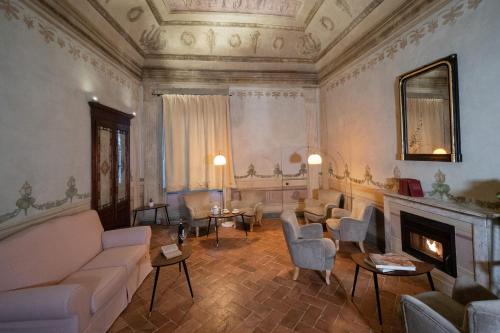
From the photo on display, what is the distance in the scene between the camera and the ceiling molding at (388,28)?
3277 mm

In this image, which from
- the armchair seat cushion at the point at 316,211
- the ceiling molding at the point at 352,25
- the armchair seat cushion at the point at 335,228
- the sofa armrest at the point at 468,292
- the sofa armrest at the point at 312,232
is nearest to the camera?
the sofa armrest at the point at 468,292

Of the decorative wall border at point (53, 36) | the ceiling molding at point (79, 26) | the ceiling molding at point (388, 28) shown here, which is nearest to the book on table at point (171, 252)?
the decorative wall border at point (53, 36)

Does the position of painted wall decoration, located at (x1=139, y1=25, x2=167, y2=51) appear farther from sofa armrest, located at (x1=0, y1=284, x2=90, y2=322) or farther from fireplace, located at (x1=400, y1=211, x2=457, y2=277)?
fireplace, located at (x1=400, y1=211, x2=457, y2=277)

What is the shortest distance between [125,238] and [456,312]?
3770 millimetres

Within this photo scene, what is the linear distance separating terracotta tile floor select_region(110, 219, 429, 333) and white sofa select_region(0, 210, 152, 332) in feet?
1.23

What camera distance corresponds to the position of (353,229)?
3992 mm

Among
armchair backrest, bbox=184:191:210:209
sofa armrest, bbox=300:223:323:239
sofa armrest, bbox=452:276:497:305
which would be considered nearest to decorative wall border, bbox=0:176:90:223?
armchair backrest, bbox=184:191:210:209

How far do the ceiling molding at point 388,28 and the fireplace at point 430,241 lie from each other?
9.54 ft

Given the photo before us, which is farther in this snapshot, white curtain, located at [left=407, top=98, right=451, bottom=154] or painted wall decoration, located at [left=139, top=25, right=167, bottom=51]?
painted wall decoration, located at [left=139, top=25, right=167, bottom=51]

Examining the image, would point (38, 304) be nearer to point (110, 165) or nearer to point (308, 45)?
point (110, 165)

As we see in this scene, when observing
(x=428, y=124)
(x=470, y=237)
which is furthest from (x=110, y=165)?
(x=470, y=237)

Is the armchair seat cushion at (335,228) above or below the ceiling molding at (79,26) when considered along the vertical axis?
below

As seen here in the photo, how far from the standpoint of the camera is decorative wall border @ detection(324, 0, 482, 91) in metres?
2.84

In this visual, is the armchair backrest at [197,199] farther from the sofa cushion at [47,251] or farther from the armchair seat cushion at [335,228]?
the armchair seat cushion at [335,228]
